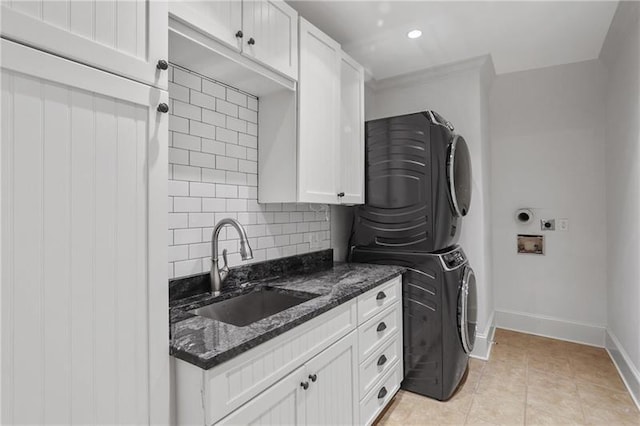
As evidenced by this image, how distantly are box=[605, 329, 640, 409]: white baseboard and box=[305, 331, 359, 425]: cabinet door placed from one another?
1.91 meters

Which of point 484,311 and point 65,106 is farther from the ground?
point 65,106

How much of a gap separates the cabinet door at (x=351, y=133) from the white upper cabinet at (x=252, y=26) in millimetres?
568

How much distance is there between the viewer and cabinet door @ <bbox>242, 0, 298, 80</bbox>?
1.55 m

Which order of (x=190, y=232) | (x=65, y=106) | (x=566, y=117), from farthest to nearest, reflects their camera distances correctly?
(x=566, y=117) < (x=190, y=232) < (x=65, y=106)

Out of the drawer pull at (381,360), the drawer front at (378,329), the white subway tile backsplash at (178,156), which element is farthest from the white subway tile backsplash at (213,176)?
the drawer pull at (381,360)

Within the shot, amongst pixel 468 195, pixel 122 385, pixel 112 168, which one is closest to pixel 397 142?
pixel 468 195

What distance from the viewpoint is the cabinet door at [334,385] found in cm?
143

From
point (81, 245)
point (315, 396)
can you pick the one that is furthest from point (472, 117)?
point (81, 245)

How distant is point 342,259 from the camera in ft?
9.38

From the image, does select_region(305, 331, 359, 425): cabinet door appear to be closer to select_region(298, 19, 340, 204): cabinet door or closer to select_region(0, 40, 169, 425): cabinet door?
select_region(0, 40, 169, 425): cabinet door

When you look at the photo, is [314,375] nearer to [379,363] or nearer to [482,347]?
[379,363]

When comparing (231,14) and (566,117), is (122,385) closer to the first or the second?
(231,14)

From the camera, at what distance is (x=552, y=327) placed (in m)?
3.32

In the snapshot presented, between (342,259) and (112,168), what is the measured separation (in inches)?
84.6
